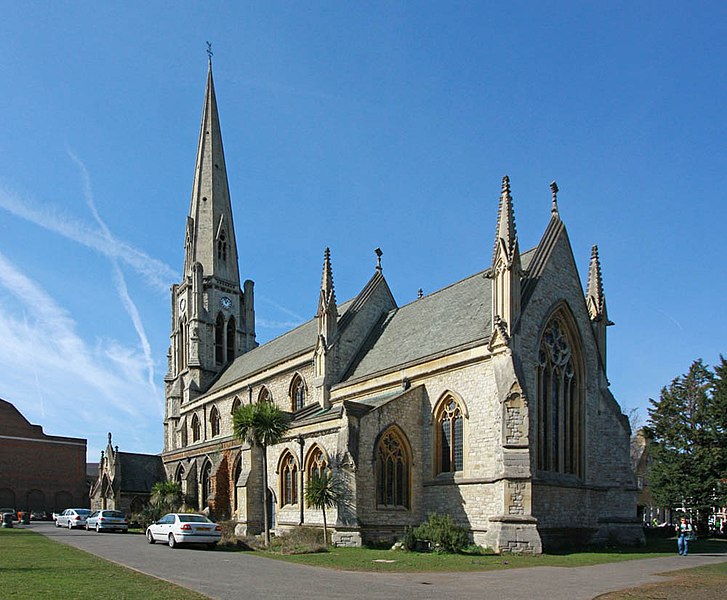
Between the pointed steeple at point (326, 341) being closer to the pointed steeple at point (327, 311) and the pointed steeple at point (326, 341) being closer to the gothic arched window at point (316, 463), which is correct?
the pointed steeple at point (327, 311)

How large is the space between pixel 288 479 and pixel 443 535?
40.1 feet

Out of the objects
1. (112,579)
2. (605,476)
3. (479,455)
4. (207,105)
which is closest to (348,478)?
(479,455)

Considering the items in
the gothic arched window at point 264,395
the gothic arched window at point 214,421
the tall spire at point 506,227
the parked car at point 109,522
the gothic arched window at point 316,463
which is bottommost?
the parked car at point 109,522

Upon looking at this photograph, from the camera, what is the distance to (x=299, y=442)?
33.5m

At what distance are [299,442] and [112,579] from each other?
18.1m

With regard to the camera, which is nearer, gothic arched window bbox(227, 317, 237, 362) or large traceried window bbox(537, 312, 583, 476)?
large traceried window bbox(537, 312, 583, 476)

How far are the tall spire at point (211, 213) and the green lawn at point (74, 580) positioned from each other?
44421 mm

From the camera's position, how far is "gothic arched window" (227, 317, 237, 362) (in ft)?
214

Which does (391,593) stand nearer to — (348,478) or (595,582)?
(595,582)

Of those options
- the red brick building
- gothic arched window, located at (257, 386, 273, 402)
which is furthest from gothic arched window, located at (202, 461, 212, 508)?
the red brick building

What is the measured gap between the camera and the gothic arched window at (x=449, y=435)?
29.4 m

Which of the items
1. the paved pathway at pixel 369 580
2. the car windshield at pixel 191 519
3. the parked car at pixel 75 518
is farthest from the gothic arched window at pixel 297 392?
the paved pathway at pixel 369 580

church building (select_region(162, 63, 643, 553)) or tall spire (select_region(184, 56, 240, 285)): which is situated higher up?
tall spire (select_region(184, 56, 240, 285))

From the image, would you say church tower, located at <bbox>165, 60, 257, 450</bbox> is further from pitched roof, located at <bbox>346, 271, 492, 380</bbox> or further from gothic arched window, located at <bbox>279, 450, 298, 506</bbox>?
gothic arched window, located at <bbox>279, 450, 298, 506</bbox>
